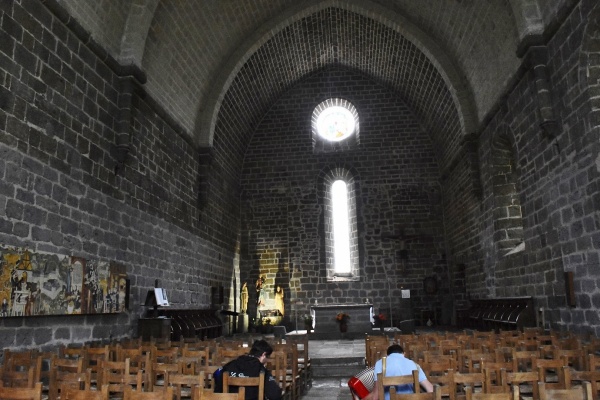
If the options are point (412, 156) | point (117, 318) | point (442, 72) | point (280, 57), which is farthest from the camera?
point (412, 156)

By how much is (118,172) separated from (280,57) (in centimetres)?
961

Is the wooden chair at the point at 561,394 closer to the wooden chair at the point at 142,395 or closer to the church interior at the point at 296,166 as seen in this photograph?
the wooden chair at the point at 142,395

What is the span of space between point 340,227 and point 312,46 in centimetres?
686

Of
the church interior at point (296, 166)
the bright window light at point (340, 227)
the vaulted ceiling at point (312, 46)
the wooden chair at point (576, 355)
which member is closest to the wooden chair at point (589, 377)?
the wooden chair at point (576, 355)

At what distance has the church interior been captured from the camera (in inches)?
321

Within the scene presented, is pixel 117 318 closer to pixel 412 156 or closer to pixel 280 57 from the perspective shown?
pixel 280 57

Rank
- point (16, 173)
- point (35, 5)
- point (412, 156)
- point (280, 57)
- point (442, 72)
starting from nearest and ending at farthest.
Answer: point (16, 173) → point (35, 5) → point (442, 72) → point (280, 57) → point (412, 156)

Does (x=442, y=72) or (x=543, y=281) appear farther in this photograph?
(x=442, y=72)

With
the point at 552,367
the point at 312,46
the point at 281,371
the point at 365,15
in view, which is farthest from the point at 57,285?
the point at 312,46

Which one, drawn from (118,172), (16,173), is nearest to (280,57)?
(118,172)

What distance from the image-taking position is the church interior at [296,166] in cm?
816

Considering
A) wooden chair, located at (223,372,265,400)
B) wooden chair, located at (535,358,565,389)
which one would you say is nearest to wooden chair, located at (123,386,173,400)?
wooden chair, located at (223,372,265,400)

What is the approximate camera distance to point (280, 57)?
18.3m

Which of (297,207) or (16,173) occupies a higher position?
(297,207)
